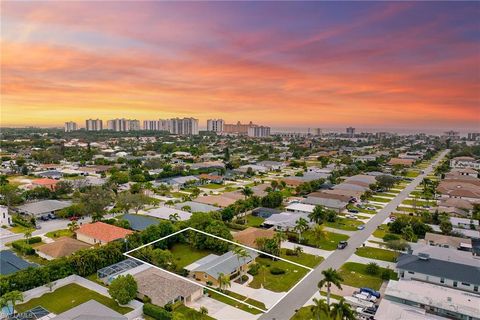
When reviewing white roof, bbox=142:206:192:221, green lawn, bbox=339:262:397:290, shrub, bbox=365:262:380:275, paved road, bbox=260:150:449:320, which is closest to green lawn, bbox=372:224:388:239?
paved road, bbox=260:150:449:320

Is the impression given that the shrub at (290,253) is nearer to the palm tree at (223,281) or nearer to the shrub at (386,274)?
the shrub at (386,274)

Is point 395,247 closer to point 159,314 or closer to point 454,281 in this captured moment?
point 454,281

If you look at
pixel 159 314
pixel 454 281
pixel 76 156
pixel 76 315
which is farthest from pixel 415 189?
pixel 76 156

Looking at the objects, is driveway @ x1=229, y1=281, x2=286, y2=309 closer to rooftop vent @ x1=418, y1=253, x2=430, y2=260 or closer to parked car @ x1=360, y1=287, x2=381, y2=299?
parked car @ x1=360, y1=287, x2=381, y2=299

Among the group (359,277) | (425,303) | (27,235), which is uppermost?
(425,303)

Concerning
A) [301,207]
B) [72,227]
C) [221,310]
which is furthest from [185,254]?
[301,207]

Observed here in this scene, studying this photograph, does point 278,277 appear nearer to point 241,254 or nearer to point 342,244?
point 241,254
